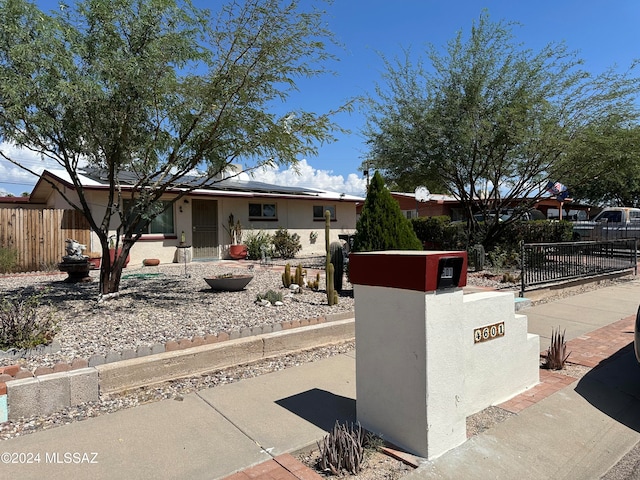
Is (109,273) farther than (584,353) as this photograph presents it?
Yes

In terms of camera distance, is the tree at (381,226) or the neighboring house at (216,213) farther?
the neighboring house at (216,213)

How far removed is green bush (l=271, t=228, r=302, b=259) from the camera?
55.4ft

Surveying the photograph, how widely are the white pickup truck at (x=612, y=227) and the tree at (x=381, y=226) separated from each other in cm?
1665

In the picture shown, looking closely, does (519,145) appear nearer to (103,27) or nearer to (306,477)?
(103,27)

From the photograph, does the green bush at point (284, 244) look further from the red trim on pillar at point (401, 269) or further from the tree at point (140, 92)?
the red trim on pillar at point (401, 269)

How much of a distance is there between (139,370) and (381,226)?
15.7ft

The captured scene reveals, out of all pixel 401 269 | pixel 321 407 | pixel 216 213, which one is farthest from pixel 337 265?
pixel 216 213

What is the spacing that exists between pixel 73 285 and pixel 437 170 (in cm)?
968

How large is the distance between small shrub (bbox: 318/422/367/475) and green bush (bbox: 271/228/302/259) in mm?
13972

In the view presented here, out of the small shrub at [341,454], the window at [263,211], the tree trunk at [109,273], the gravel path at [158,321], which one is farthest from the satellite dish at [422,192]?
the small shrub at [341,454]

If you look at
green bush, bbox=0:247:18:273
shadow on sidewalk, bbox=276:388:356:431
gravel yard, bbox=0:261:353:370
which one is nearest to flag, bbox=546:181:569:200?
gravel yard, bbox=0:261:353:370

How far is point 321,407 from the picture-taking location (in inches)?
152

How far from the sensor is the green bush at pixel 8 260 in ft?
36.5

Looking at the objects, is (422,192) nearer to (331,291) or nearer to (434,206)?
(331,291)
